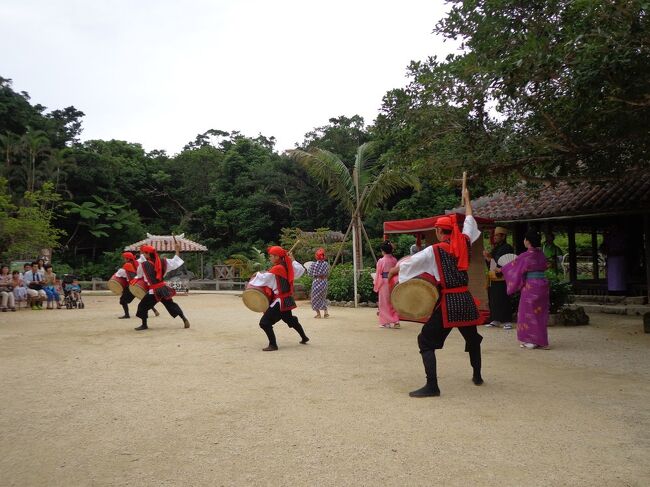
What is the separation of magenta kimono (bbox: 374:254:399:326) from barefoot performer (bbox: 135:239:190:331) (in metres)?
3.67

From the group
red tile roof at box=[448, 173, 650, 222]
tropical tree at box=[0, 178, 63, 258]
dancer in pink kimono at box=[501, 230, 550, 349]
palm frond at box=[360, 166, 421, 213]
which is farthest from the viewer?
tropical tree at box=[0, 178, 63, 258]

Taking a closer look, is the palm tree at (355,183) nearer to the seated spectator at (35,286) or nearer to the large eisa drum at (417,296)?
the seated spectator at (35,286)

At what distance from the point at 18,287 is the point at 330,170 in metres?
9.21

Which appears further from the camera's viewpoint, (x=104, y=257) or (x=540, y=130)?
(x=104, y=257)

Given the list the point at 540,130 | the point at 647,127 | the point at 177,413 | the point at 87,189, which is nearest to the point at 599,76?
the point at 647,127

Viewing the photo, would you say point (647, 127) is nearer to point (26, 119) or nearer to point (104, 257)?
point (104, 257)

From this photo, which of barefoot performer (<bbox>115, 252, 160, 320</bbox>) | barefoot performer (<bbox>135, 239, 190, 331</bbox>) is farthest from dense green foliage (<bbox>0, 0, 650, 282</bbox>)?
barefoot performer (<bbox>115, 252, 160, 320</bbox>)

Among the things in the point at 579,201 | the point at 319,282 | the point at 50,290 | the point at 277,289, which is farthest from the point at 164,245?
the point at 579,201

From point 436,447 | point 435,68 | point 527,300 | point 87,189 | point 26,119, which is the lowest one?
point 436,447

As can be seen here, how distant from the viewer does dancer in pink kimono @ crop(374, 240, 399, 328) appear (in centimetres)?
978

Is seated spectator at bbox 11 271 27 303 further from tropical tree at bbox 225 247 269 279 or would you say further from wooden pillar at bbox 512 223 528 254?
wooden pillar at bbox 512 223 528 254

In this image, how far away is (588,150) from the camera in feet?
25.0

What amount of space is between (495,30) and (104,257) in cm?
2791

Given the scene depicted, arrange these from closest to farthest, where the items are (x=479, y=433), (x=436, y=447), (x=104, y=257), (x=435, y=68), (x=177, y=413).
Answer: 1. (x=436, y=447)
2. (x=479, y=433)
3. (x=177, y=413)
4. (x=435, y=68)
5. (x=104, y=257)
